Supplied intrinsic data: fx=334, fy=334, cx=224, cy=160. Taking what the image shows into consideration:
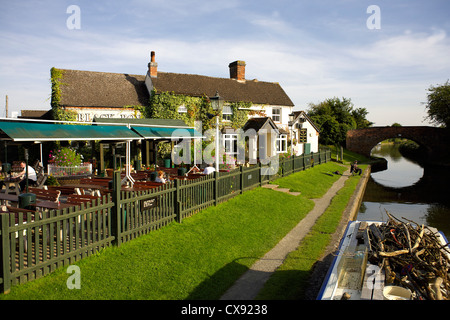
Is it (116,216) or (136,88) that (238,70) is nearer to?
(136,88)

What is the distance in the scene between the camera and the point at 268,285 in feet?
23.9

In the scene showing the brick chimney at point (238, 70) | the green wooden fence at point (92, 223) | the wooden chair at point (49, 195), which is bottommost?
the green wooden fence at point (92, 223)

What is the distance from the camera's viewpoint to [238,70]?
3597 centimetres

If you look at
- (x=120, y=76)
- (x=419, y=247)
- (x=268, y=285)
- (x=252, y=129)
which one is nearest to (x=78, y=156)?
(x=120, y=76)

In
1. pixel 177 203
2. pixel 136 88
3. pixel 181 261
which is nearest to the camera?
pixel 181 261

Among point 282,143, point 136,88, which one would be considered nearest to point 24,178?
point 136,88

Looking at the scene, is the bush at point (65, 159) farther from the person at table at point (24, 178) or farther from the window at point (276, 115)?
the window at point (276, 115)

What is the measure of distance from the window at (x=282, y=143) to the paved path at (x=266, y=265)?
2042 cm

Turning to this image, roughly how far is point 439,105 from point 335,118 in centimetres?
1670

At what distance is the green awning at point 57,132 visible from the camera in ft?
31.6

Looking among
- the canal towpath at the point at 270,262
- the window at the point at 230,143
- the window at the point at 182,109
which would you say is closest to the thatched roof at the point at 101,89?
the window at the point at 182,109

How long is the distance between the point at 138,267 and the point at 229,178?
695 cm
